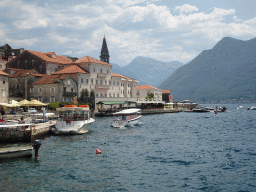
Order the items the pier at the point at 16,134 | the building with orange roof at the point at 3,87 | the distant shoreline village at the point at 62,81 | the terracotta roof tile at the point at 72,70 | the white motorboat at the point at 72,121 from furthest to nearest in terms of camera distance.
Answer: the terracotta roof tile at the point at 72,70 → the distant shoreline village at the point at 62,81 → the building with orange roof at the point at 3,87 → the white motorboat at the point at 72,121 → the pier at the point at 16,134

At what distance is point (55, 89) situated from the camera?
8656 centimetres

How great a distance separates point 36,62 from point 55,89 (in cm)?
1994

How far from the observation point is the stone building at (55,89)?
86.6 metres

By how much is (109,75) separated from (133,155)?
80533 millimetres

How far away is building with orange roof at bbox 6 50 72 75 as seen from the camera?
326ft

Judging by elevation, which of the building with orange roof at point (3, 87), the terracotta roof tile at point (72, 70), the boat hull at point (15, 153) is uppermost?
the terracotta roof tile at point (72, 70)

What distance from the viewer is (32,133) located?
3675 centimetres

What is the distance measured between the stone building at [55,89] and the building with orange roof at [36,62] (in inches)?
409

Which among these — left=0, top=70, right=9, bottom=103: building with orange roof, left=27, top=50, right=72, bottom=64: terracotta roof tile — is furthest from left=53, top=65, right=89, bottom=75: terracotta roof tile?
left=0, top=70, right=9, bottom=103: building with orange roof

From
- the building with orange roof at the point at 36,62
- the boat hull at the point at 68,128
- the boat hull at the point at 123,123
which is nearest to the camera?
the boat hull at the point at 68,128

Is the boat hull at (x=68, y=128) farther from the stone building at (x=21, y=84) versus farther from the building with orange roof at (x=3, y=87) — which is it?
the stone building at (x=21, y=84)

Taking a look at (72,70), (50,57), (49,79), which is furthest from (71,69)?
(50,57)

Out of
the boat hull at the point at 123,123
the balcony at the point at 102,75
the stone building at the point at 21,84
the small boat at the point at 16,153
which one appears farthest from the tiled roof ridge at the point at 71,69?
the small boat at the point at 16,153

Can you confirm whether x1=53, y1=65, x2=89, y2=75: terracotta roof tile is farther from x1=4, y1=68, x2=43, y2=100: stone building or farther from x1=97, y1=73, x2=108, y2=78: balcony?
x1=4, y1=68, x2=43, y2=100: stone building
